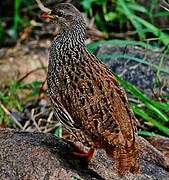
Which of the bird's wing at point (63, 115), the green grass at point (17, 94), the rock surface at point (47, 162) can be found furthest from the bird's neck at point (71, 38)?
the green grass at point (17, 94)

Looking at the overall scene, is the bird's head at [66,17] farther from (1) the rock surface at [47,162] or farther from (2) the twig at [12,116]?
(2) the twig at [12,116]

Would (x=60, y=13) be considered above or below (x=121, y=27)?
above

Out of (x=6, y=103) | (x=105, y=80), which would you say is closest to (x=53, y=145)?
(x=105, y=80)

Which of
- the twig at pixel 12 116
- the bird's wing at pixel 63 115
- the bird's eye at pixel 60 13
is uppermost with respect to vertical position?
the bird's eye at pixel 60 13

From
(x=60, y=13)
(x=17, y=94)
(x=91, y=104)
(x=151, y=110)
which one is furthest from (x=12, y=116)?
(x=91, y=104)

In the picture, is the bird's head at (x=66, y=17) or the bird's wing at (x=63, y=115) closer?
the bird's wing at (x=63, y=115)

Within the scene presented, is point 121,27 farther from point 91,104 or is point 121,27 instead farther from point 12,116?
point 91,104
